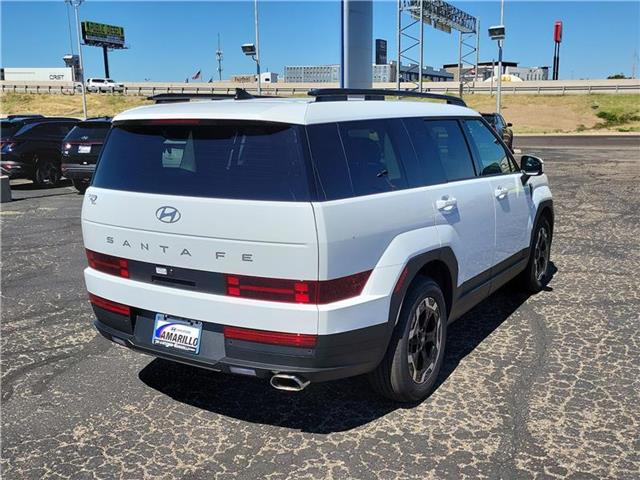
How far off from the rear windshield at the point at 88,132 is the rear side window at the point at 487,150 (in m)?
9.91

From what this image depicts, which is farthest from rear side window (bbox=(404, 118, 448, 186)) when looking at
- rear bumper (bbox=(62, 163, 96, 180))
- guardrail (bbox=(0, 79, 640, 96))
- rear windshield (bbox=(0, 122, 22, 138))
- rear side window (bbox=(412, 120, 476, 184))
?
guardrail (bbox=(0, 79, 640, 96))

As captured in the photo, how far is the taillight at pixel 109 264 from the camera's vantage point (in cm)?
341

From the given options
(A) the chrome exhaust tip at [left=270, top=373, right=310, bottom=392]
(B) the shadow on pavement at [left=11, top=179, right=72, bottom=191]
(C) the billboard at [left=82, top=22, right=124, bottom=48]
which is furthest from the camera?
(C) the billboard at [left=82, top=22, right=124, bottom=48]

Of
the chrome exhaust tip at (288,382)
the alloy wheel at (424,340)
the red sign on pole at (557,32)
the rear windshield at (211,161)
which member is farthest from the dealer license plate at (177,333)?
the red sign on pole at (557,32)

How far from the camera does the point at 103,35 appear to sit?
10269 cm

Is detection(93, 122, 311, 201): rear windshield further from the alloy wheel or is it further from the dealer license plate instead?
the alloy wheel

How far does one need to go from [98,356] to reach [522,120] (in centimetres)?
4704

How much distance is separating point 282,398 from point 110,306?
1.21 m

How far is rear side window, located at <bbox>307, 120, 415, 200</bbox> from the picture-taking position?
297 cm

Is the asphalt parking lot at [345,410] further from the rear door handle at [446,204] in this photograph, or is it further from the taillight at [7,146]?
the taillight at [7,146]

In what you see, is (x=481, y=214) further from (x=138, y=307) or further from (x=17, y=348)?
(x=17, y=348)

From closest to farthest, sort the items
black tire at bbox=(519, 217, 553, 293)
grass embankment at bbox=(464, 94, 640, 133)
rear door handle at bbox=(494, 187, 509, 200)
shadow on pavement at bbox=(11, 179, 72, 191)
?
rear door handle at bbox=(494, 187, 509, 200) → black tire at bbox=(519, 217, 553, 293) → shadow on pavement at bbox=(11, 179, 72, 191) → grass embankment at bbox=(464, 94, 640, 133)

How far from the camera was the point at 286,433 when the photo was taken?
3338 mm

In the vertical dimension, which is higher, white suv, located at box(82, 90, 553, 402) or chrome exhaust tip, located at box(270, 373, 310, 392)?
white suv, located at box(82, 90, 553, 402)
